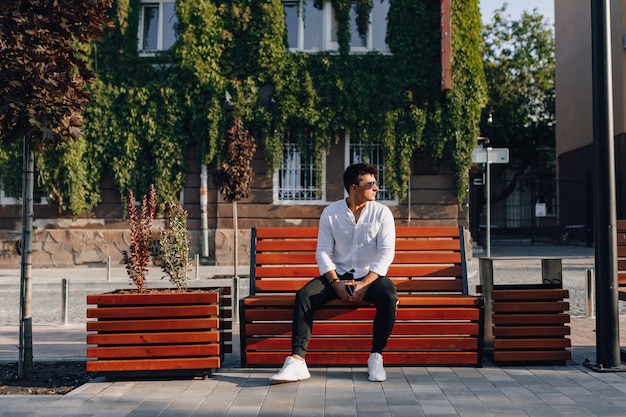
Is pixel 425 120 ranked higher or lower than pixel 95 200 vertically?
higher

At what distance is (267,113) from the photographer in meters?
19.6

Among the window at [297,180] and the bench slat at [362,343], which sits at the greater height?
the window at [297,180]

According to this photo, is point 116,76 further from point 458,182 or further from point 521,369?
point 521,369

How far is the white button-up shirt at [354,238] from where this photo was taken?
5996 mm

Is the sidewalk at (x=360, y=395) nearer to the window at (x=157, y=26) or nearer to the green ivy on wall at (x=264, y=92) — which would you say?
the green ivy on wall at (x=264, y=92)

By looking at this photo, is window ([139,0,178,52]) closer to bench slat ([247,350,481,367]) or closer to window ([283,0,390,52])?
window ([283,0,390,52])

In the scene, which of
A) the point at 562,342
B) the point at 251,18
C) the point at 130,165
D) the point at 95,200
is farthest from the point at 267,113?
the point at 562,342

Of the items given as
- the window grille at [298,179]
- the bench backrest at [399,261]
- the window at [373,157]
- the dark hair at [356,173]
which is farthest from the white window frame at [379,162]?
the dark hair at [356,173]

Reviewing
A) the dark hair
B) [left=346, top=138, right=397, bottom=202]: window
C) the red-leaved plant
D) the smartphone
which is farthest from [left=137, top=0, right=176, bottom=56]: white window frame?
the smartphone

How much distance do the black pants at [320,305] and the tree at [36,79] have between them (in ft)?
7.08

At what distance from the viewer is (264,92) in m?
19.8

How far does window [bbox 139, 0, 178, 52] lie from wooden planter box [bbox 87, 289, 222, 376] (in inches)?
614

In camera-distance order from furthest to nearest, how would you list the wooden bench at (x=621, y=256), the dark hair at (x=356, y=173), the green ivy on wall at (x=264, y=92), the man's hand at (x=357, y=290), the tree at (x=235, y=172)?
the green ivy on wall at (x=264, y=92) < the tree at (x=235, y=172) < the wooden bench at (x=621, y=256) < the dark hair at (x=356, y=173) < the man's hand at (x=357, y=290)

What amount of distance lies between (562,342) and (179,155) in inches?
588
